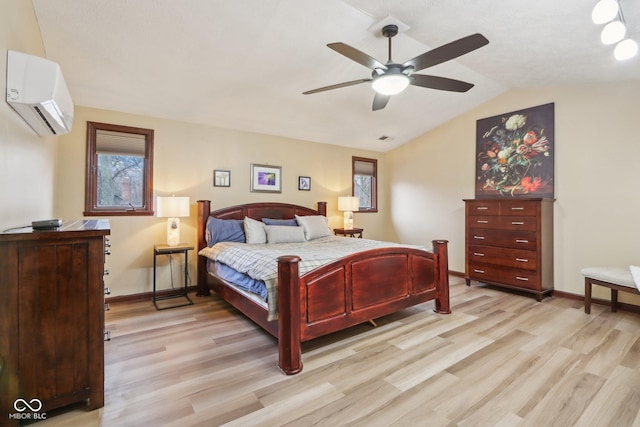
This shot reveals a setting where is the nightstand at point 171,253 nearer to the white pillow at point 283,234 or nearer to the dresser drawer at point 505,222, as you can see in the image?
the white pillow at point 283,234

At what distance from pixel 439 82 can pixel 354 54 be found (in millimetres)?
912

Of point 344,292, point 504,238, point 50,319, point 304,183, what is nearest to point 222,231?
point 304,183

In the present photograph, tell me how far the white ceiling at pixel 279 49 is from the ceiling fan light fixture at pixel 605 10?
0.43 meters

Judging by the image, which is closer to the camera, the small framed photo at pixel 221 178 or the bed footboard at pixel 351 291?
the bed footboard at pixel 351 291

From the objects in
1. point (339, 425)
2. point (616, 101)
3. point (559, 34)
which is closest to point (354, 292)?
point (339, 425)

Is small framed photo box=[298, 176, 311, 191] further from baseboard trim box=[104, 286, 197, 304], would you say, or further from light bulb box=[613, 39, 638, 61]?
light bulb box=[613, 39, 638, 61]

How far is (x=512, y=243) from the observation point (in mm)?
4039

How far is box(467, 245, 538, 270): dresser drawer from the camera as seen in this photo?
388cm

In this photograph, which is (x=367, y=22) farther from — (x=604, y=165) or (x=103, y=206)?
(x=103, y=206)

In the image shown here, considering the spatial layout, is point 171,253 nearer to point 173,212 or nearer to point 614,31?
point 173,212

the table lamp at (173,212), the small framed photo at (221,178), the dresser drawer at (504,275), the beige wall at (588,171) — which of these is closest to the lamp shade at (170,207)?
the table lamp at (173,212)

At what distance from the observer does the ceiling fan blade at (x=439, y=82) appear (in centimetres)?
264

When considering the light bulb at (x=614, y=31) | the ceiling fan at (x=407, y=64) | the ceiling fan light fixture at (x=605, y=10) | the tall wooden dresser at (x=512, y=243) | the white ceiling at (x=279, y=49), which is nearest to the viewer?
the ceiling fan light fixture at (x=605, y=10)

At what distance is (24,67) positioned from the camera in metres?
1.73
